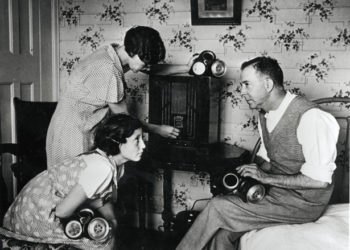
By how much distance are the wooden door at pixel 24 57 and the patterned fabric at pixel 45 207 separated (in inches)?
55.3

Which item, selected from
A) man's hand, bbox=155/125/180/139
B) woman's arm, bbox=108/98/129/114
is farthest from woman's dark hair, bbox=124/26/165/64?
man's hand, bbox=155/125/180/139

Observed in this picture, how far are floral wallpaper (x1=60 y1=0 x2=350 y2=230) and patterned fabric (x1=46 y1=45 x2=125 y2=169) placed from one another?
103 centimetres

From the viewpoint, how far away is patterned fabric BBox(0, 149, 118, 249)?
1702mm

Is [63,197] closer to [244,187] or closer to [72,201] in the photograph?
[72,201]

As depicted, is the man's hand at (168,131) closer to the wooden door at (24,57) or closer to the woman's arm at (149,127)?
the woman's arm at (149,127)

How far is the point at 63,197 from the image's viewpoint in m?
1.75

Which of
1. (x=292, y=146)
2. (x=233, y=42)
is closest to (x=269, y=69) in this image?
(x=292, y=146)

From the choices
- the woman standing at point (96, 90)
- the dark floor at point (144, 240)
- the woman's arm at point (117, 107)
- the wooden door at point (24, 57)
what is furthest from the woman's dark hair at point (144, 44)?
the dark floor at point (144, 240)

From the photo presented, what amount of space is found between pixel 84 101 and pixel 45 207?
0.76 metres

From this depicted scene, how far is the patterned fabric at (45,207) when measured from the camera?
1.70 m

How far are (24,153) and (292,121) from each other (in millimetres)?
1515

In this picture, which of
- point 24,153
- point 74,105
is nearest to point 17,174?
point 24,153

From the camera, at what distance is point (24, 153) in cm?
240

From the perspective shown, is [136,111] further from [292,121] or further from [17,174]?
[292,121]
